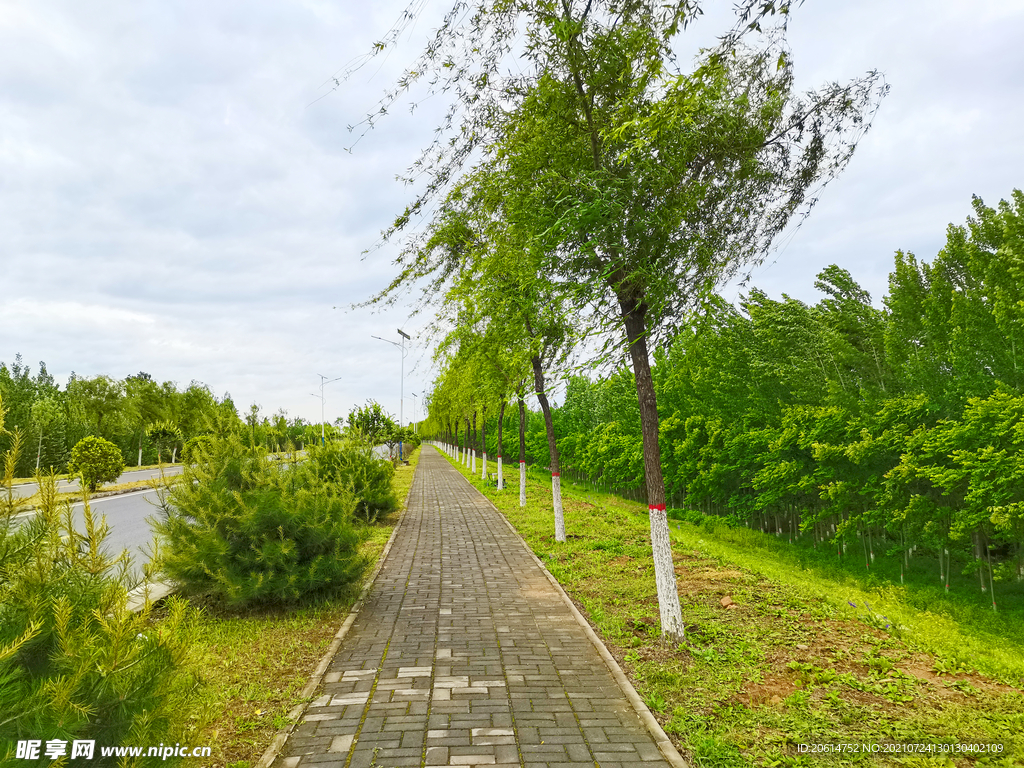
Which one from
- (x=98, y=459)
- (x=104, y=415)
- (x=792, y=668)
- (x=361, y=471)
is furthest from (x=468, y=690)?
(x=104, y=415)

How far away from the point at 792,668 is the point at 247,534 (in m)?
6.11

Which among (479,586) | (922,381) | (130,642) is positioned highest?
(922,381)

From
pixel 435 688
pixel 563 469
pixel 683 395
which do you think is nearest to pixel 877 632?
pixel 435 688

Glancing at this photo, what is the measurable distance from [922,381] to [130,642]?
1313 centimetres

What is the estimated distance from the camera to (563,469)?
3781 centimetres

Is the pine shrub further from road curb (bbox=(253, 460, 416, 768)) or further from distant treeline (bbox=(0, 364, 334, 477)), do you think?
distant treeline (bbox=(0, 364, 334, 477))

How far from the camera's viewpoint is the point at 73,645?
2.27m

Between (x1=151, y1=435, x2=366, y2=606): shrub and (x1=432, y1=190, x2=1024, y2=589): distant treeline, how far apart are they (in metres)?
4.09

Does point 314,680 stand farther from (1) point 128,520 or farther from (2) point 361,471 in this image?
(1) point 128,520

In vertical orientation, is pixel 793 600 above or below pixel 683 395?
below

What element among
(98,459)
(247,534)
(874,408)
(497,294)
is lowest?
(247,534)

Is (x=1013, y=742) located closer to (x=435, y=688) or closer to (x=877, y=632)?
(x=877, y=632)

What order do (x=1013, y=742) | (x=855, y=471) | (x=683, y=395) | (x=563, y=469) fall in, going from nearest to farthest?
(x=1013, y=742) < (x=855, y=471) < (x=683, y=395) < (x=563, y=469)

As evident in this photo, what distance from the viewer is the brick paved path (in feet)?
12.2
